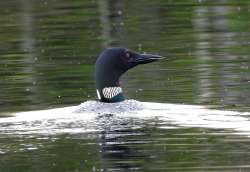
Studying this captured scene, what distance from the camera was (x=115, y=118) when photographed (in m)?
12.7

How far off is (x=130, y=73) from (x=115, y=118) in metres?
3.98

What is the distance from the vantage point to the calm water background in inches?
423

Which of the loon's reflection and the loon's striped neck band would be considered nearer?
the loon's reflection

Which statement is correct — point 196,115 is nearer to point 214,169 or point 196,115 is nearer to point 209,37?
point 214,169

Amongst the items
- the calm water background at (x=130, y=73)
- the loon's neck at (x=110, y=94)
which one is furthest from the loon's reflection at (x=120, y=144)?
the loon's neck at (x=110, y=94)

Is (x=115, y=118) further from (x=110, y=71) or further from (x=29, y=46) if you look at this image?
(x=29, y=46)

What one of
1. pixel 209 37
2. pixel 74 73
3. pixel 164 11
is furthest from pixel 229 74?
pixel 164 11

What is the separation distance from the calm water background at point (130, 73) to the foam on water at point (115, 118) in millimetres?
199

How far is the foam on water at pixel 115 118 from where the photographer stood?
12.1m

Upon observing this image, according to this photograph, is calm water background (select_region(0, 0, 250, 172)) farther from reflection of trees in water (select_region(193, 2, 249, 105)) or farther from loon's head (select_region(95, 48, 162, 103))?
loon's head (select_region(95, 48, 162, 103))

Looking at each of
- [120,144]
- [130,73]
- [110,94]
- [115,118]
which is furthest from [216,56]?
[120,144]

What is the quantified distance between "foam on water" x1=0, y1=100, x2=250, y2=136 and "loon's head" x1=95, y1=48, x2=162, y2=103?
11.6 inches

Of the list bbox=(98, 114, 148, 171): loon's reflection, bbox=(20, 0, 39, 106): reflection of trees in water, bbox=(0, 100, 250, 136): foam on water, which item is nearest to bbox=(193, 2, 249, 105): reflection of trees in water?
bbox=(0, 100, 250, 136): foam on water

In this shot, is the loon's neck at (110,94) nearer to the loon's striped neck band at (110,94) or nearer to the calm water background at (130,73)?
the loon's striped neck band at (110,94)
